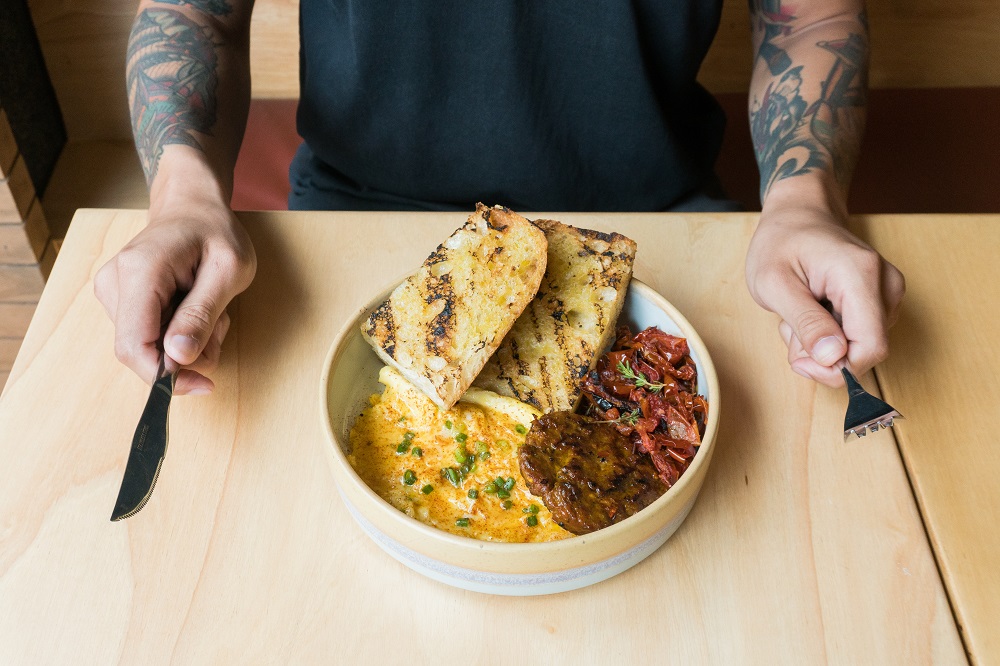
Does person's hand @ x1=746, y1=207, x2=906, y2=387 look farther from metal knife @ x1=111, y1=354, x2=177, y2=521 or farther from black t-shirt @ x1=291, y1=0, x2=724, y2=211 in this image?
metal knife @ x1=111, y1=354, x2=177, y2=521

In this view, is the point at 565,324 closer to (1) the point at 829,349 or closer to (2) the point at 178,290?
(1) the point at 829,349

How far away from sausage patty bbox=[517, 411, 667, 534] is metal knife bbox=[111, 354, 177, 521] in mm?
391

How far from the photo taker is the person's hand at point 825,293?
970 millimetres

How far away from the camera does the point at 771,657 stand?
781 millimetres

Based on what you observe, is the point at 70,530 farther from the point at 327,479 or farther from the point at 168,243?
the point at 168,243

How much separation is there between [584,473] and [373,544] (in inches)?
9.6

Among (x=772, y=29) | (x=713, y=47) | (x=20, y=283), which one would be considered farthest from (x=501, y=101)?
(x=20, y=283)

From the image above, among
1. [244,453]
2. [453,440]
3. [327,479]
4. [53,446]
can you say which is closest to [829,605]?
[453,440]

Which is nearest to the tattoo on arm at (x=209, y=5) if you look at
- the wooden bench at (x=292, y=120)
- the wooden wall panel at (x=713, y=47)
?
the wooden bench at (x=292, y=120)

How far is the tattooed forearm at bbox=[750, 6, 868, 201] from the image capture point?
1350 millimetres

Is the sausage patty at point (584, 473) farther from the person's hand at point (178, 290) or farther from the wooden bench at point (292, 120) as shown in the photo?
the wooden bench at point (292, 120)

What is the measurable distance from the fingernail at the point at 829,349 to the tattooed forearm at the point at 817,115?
0.45 meters

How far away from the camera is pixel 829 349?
3.11ft

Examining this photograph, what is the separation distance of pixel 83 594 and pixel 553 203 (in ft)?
A: 3.70
